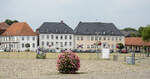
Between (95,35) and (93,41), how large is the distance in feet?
7.15

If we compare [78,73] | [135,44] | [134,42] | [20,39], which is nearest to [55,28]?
[20,39]

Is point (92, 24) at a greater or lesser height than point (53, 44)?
greater

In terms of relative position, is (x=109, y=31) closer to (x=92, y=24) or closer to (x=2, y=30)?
(x=92, y=24)

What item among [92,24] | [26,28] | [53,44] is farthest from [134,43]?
[26,28]

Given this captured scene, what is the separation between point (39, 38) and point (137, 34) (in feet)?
212

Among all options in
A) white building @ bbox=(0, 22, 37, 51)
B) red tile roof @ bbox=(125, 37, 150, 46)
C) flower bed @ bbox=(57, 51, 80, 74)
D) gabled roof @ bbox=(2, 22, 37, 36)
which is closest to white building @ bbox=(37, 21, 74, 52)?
white building @ bbox=(0, 22, 37, 51)

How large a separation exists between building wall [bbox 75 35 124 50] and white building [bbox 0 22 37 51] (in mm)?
14754

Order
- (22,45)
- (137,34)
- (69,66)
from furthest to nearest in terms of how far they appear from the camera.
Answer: (137,34) → (22,45) → (69,66)

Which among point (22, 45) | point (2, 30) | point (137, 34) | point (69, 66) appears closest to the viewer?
point (69, 66)

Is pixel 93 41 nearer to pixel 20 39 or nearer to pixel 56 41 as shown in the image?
pixel 56 41

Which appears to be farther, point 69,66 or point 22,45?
point 22,45

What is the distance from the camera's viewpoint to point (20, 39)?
4186 inches

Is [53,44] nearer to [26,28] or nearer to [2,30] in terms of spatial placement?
[26,28]

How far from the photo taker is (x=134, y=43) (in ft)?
391
